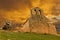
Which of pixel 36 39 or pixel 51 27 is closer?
pixel 36 39

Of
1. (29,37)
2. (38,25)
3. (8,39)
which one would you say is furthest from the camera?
(38,25)

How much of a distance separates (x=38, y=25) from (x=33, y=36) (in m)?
13.7

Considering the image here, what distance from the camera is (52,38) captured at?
22.6 meters

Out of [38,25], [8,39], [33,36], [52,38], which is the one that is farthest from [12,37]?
[38,25]

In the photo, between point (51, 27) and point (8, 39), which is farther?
point (51, 27)

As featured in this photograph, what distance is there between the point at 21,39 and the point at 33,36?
1976mm

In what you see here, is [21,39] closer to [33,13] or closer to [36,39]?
[36,39]

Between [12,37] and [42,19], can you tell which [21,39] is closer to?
[12,37]

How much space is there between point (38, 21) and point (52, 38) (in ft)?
45.4

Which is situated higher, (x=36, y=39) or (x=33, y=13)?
(x=33, y=13)

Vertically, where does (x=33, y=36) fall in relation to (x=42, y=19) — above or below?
below

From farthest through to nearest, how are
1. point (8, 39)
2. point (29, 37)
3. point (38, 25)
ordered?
1. point (38, 25)
2. point (29, 37)
3. point (8, 39)

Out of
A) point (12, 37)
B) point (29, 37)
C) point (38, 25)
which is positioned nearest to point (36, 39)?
point (29, 37)

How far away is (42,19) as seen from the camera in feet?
121
